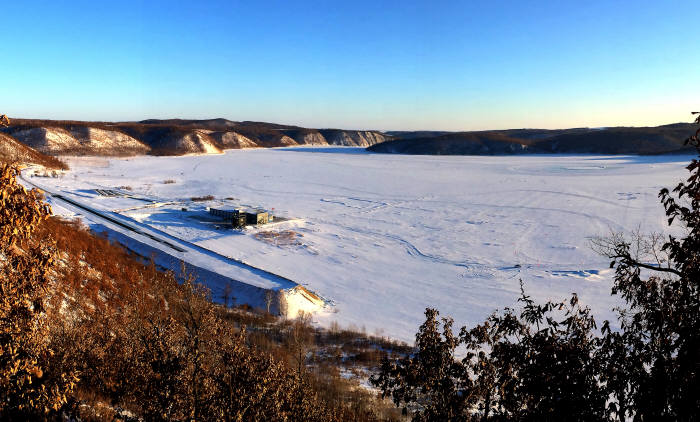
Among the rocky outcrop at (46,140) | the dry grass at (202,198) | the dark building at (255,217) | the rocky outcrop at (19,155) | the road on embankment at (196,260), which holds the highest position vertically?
the rocky outcrop at (46,140)

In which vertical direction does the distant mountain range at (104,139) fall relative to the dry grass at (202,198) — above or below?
above

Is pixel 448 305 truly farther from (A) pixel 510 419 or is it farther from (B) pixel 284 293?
(A) pixel 510 419

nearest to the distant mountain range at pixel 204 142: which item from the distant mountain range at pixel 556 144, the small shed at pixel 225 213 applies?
the distant mountain range at pixel 556 144

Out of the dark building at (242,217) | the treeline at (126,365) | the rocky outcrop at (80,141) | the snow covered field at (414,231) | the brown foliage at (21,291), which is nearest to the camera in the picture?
the brown foliage at (21,291)

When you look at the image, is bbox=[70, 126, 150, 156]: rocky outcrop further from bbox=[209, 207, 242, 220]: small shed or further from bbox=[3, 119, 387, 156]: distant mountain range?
bbox=[209, 207, 242, 220]: small shed

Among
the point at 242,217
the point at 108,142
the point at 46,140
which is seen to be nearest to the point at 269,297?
the point at 242,217

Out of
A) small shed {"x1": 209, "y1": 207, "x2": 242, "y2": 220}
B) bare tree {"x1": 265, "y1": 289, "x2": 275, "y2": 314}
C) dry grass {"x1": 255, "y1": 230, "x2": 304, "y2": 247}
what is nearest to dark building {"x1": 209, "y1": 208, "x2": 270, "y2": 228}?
small shed {"x1": 209, "y1": 207, "x2": 242, "y2": 220}

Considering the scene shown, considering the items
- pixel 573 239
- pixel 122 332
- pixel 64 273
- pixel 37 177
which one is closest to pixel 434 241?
pixel 573 239

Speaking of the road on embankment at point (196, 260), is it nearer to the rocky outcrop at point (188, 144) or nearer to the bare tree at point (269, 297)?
the bare tree at point (269, 297)

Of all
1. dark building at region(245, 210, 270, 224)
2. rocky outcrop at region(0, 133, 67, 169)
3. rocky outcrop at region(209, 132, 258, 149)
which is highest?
rocky outcrop at region(209, 132, 258, 149)
